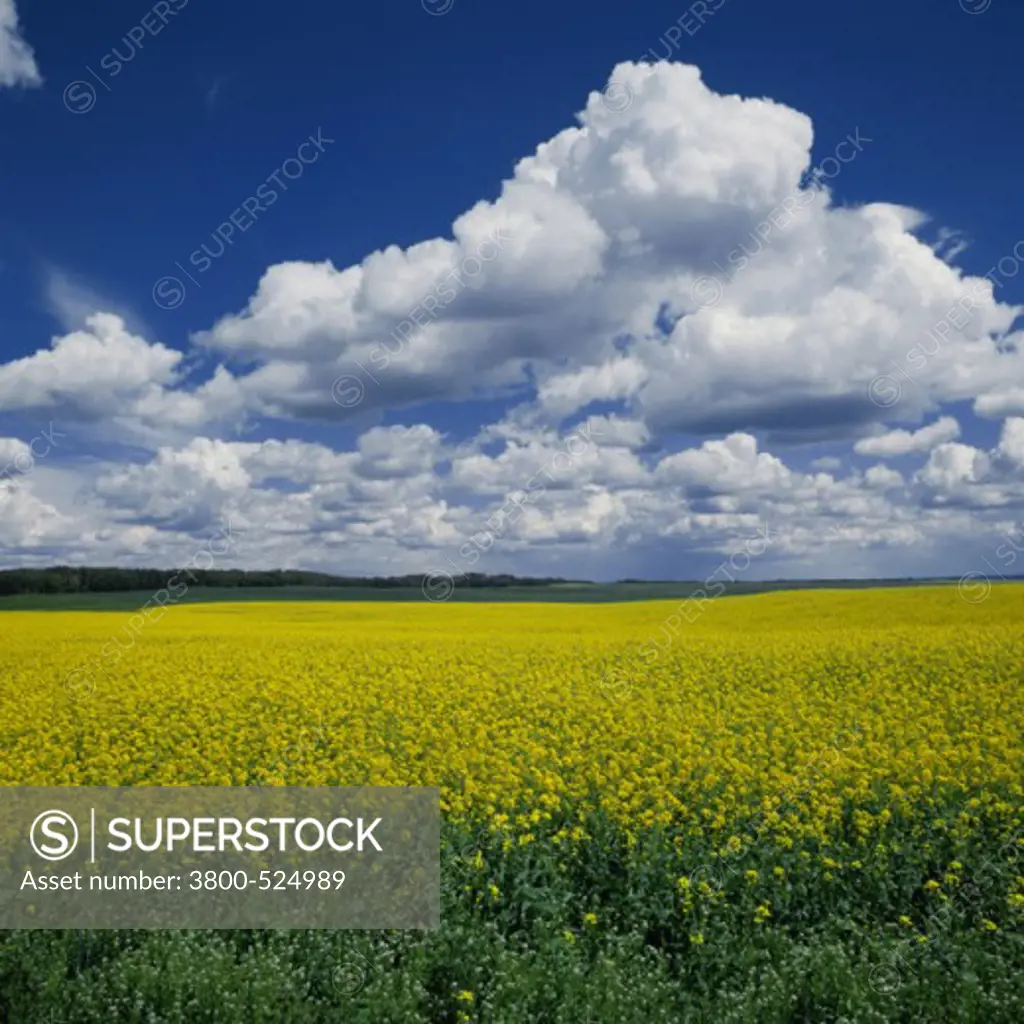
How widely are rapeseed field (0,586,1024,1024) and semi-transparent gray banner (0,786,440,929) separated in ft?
0.91

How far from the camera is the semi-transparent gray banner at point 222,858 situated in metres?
7.59

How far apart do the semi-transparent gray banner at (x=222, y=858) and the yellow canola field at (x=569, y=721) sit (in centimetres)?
59

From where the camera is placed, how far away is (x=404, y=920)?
7508mm

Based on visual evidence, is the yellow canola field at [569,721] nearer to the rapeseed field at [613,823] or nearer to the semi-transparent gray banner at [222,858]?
the rapeseed field at [613,823]

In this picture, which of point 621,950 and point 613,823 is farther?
point 613,823

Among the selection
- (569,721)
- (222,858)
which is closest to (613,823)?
(222,858)

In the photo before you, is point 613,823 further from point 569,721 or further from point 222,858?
point 569,721

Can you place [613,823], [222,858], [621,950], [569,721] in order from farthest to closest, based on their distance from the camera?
1. [569,721]
2. [613,823]
3. [222,858]
4. [621,950]

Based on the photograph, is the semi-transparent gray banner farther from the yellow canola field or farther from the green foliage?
the yellow canola field

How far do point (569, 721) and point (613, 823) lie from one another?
13.0ft

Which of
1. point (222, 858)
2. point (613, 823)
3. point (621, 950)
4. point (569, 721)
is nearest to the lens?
point (621, 950)

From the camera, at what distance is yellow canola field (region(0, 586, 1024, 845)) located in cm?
966

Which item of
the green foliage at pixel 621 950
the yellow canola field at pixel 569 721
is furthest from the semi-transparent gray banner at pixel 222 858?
the yellow canola field at pixel 569 721

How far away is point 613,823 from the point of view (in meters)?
8.95
